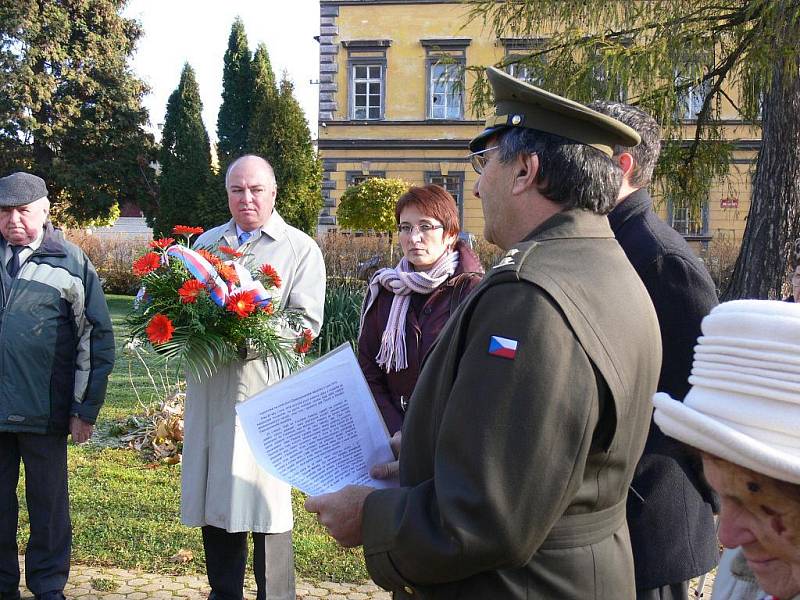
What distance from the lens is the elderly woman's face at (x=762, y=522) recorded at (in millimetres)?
1156

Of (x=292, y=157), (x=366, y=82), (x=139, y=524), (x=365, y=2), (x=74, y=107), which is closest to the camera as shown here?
(x=139, y=524)

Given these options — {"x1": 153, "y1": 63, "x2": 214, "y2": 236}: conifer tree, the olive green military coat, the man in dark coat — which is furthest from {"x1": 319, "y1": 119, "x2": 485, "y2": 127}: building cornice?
the olive green military coat

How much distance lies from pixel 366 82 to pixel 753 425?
106 feet

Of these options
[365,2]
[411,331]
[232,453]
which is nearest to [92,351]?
[232,453]

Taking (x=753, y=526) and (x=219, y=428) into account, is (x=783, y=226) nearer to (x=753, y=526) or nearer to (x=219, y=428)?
(x=219, y=428)

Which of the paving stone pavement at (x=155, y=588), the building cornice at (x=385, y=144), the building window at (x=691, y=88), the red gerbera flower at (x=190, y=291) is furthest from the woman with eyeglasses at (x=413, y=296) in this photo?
the building cornice at (x=385, y=144)

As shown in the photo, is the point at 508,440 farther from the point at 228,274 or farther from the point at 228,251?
the point at 228,251

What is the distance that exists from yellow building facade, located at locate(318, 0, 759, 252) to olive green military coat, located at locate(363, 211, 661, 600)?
29467 millimetres

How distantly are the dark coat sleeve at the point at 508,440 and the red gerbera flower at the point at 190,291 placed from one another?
88.2 inches

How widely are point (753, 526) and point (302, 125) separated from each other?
28.0 metres

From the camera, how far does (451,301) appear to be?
3.87 meters

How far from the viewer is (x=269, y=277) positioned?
398 centimetres

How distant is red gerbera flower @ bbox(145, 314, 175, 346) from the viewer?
3582 millimetres

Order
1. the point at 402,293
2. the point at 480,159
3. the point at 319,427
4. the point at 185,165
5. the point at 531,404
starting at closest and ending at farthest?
1. the point at 531,404
2. the point at 480,159
3. the point at 319,427
4. the point at 402,293
5. the point at 185,165
